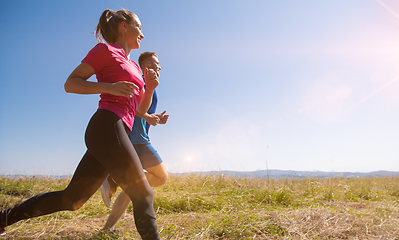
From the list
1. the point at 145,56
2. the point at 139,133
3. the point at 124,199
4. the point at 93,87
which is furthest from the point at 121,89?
the point at 145,56

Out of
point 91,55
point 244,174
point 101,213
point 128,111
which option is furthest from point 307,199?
point 91,55

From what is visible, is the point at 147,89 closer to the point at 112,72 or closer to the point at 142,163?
the point at 112,72

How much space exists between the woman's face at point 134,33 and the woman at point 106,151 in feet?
0.56

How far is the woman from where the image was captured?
64.0 inches

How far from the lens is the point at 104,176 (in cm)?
179

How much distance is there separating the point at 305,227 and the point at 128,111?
7.65 feet

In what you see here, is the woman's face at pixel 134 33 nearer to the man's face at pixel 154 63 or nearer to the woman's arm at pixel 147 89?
the woman's arm at pixel 147 89

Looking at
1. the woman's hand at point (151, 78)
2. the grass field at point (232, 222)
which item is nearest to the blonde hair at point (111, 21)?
the woman's hand at point (151, 78)

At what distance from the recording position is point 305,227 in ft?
8.84

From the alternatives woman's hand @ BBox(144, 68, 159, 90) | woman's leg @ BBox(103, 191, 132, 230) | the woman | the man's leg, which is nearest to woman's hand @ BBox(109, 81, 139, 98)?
the woman

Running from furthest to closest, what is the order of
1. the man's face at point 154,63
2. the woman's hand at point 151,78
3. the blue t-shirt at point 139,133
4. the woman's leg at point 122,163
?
the man's face at point 154,63 < the blue t-shirt at point 139,133 < the woman's hand at point 151,78 < the woman's leg at point 122,163

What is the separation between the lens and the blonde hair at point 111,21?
6.71ft

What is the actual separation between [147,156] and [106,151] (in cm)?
99

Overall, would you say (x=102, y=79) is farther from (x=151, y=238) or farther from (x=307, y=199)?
(x=307, y=199)
